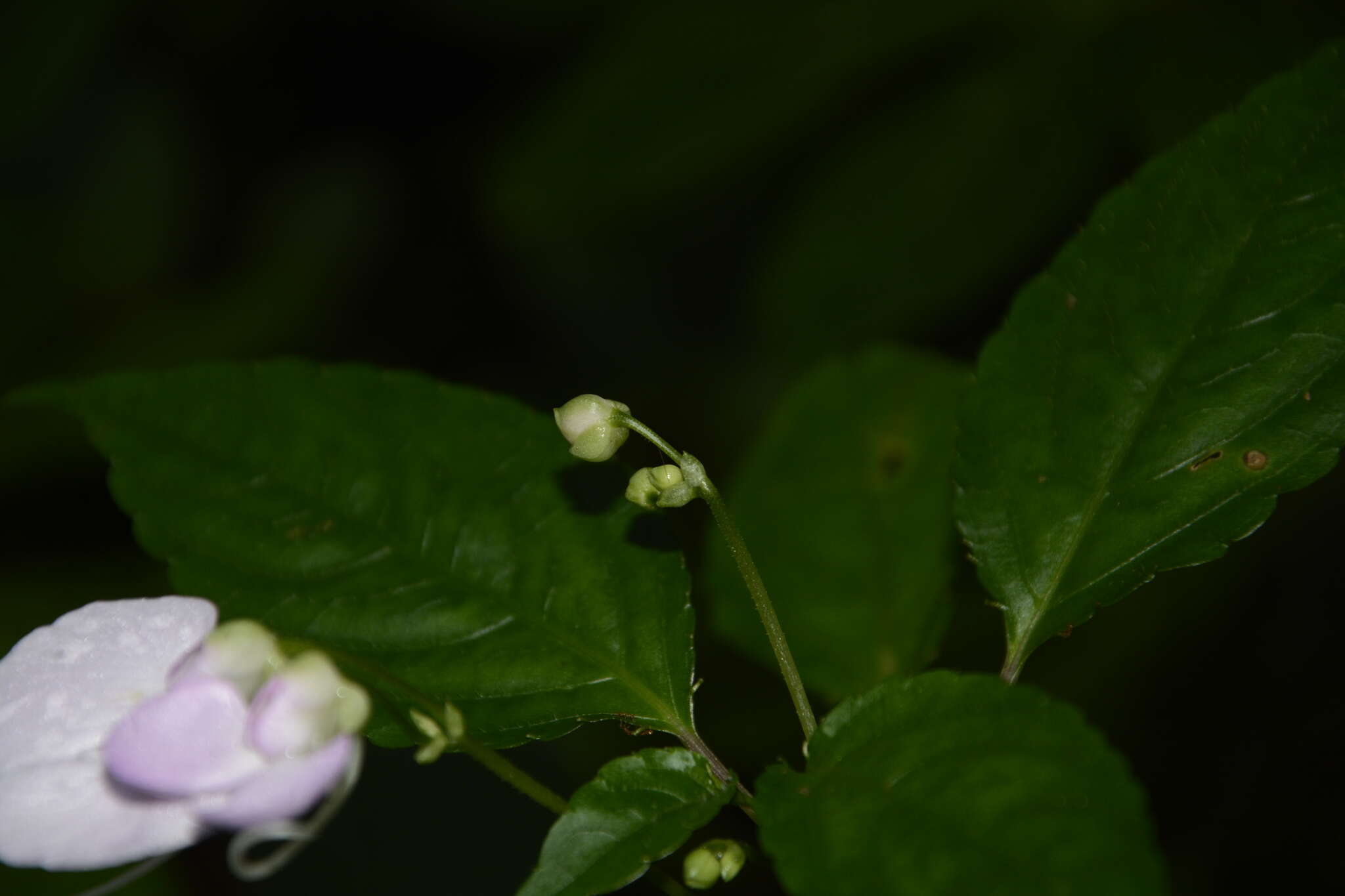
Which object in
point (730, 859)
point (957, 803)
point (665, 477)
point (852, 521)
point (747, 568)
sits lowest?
point (852, 521)

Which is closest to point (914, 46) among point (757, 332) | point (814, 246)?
point (814, 246)

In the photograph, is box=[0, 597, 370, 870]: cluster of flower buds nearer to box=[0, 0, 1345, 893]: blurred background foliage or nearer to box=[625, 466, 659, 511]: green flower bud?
box=[625, 466, 659, 511]: green flower bud

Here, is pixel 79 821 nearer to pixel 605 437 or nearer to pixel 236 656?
pixel 236 656

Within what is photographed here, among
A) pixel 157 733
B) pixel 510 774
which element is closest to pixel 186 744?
pixel 157 733

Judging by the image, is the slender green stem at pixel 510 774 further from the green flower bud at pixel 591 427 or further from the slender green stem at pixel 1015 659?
the slender green stem at pixel 1015 659

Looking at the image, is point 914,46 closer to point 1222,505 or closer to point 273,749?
point 1222,505

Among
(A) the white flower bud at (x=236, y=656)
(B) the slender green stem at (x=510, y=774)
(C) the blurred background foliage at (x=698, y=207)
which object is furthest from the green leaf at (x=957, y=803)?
(C) the blurred background foliage at (x=698, y=207)
